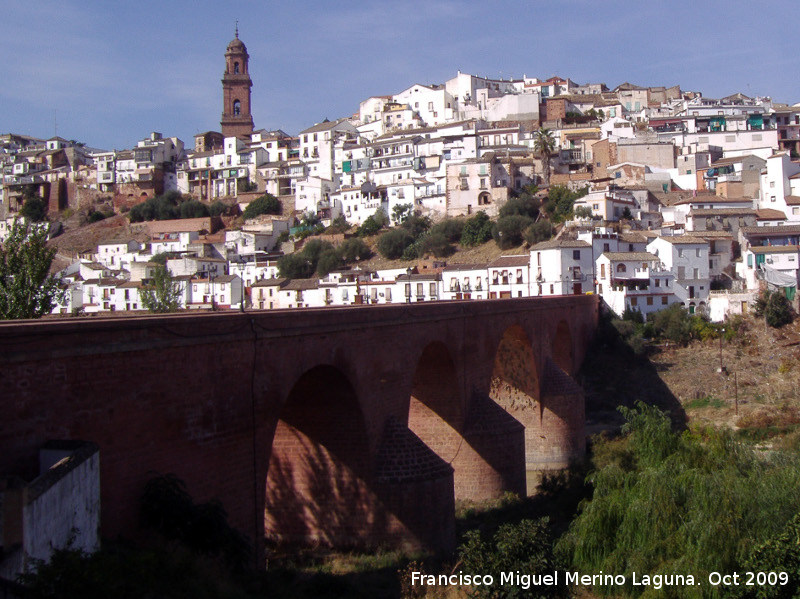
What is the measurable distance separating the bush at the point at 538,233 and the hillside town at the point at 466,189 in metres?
0.88

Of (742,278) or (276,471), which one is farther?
(742,278)

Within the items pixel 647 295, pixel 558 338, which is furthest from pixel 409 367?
pixel 647 295

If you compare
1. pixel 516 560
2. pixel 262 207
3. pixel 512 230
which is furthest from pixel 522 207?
pixel 516 560

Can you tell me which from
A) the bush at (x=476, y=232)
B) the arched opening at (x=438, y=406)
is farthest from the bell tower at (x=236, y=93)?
the arched opening at (x=438, y=406)

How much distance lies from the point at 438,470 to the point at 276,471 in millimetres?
3198

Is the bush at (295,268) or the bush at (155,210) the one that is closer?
the bush at (295,268)

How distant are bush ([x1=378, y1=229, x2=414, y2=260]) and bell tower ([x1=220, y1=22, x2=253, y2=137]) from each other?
38604 millimetres

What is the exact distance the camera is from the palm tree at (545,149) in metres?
65.4

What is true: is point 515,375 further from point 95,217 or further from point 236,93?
point 236,93

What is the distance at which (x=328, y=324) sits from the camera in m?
14.0

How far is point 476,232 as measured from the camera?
58094 millimetres

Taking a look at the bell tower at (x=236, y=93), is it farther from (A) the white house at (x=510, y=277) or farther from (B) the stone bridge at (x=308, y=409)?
(B) the stone bridge at (x=308, y=409)

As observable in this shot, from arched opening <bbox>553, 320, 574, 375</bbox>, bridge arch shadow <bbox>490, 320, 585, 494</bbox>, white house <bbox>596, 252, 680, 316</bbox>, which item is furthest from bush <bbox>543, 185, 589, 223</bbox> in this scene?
bridge arch shadow <bbox>490, 320, 585, 494</bbox>

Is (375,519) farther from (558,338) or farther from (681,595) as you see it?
(558,338)
